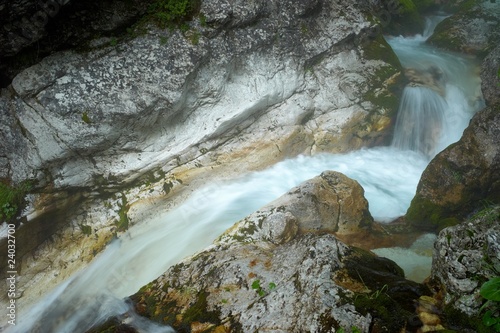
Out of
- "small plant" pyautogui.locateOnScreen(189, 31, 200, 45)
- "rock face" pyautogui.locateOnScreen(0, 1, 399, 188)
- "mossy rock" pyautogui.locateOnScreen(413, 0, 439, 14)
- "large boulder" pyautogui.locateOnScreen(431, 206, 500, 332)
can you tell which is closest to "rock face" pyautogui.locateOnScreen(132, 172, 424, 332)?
"large boulder" pyautogui.locateOnScreen(431, 206, 500, 332)

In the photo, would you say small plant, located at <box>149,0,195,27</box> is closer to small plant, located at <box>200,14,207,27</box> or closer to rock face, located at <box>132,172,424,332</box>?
small plant, located at <box>200,14,207,27</box>

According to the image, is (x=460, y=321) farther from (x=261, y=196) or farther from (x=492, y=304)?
(x=261, y=196)

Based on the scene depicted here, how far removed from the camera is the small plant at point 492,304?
9.41ft

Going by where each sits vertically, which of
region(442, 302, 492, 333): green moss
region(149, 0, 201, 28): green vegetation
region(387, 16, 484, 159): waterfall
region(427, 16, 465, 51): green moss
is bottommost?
region(442, 302, 492, 333): green moss

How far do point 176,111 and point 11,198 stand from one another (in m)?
4.08

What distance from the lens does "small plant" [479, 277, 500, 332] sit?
2868 millimetres

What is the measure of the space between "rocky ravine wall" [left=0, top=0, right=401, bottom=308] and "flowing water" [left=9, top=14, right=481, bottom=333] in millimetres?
448

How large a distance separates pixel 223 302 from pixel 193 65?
5614 millimetres

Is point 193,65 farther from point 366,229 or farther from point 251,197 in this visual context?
point 366,229

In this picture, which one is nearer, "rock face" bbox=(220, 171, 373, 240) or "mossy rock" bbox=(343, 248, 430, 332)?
"mossy rock" bbox=(343, 248, 430, 332)

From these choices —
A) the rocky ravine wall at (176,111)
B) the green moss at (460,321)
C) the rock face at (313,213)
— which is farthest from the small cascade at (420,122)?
the green moss at (460,321)

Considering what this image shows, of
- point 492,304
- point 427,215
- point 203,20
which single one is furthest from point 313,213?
point 203,20

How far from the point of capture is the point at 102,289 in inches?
286

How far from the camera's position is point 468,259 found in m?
3.75
